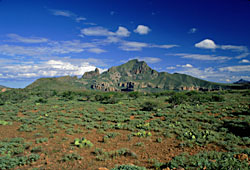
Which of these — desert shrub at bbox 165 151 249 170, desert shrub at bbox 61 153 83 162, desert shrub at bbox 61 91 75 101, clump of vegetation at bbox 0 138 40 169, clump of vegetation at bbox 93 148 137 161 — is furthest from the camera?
desert shrub at bbox 61 91 75 101

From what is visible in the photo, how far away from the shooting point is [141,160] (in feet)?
22.7

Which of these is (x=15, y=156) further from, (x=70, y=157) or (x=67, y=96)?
(x=67, y=96)

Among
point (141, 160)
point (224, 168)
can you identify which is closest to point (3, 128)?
point (141, 160)

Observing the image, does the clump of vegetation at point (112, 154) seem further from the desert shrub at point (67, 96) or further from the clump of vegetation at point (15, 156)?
the desert shrub at point (67, 96)

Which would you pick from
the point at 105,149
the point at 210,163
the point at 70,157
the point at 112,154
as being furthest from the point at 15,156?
the point at 210,163

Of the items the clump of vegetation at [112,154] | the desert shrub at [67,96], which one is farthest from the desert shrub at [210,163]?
the desert shrub at [67,96]

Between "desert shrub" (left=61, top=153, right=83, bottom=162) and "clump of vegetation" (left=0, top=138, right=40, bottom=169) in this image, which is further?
"desert shrub" (left=61, top=153, right=83, bottom=162)

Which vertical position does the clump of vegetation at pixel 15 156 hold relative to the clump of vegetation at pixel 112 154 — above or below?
below

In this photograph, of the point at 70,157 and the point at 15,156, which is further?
the point at 15,156

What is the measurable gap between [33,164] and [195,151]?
8580mm

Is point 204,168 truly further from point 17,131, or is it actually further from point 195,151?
point 17,131

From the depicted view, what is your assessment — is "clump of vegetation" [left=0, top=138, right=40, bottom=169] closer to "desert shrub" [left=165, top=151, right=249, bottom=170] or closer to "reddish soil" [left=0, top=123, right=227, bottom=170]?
"reddish soil" [left=0, top=123, right=227, bottom=170]

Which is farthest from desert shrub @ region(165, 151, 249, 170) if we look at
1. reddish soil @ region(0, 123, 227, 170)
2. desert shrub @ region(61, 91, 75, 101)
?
desert shrub @ region(61, 91, 75, 101)

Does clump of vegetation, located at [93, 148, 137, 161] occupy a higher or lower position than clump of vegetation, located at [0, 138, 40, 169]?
higher
